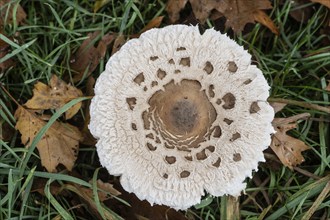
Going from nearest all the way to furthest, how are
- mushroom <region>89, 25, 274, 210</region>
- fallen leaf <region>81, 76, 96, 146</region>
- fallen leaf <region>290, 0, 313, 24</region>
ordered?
mushroom <region>89, 25, 274, 210</region> → fallen leaf <region>81, 76, 96, 146</region> → fallen leaf <region>290, 0, 313, 24</region>

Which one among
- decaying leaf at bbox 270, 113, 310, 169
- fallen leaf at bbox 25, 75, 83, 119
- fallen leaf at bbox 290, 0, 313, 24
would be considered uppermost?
fallen leaf at bbox 290, 0, 313, 24

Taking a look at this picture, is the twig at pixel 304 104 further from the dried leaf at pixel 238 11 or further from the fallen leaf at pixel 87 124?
the fallen leaf at pixel 87 124

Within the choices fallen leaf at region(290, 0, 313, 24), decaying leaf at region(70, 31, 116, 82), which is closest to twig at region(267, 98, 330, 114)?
fallen leaf at region(290, 0, 313, 24)

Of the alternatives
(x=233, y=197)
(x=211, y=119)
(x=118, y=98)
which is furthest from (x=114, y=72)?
(x=233, y=197)

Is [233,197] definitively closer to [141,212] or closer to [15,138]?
[141,212]

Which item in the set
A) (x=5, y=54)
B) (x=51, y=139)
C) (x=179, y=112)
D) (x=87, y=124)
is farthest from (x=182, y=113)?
(x=5, y=54)

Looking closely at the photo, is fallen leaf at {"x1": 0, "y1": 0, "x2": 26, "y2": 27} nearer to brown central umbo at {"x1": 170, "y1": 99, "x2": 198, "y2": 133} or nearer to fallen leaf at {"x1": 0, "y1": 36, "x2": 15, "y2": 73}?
A: fallen leaf at {"x1": 0, "y1": 36, "x2": 15, "y2": 73}

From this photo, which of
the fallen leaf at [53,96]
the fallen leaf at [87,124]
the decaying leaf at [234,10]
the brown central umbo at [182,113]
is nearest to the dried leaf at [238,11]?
the decaying leaf at [234,10]
